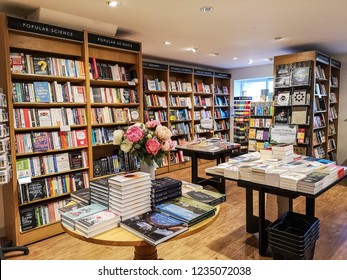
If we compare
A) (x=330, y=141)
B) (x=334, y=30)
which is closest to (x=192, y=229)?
(x=334, y=30)

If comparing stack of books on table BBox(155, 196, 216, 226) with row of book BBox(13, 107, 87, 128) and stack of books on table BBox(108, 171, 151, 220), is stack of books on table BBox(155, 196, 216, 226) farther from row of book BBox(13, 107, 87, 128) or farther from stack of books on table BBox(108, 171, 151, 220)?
row of book BBox(13, 107, 87, 128)

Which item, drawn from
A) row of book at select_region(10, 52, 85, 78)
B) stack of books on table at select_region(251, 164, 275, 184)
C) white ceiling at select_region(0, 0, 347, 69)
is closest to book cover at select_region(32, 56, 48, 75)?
row of book at select_region(10, 52, 85, 78)

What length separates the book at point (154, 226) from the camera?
134 centimetres

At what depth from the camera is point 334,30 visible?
152 inches

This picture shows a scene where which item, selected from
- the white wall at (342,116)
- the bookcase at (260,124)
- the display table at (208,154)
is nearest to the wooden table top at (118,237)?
the display table at (208,154)

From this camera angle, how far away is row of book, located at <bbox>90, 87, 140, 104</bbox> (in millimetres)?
3496

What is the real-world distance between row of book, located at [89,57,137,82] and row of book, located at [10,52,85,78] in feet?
0.55

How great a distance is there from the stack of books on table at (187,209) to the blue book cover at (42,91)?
2037 millimetres

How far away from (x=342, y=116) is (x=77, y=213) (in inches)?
239

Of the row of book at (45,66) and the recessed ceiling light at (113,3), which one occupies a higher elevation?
the recessed ceiling light at (113,3)

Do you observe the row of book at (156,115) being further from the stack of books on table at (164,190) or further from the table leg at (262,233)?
the stack of books on table at (164,190)

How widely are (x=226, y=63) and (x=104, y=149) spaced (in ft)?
14.2

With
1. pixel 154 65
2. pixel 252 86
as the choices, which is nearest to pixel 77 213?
pixel 154 65

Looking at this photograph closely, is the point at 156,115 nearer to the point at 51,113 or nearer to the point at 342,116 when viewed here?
the point at 51,113
